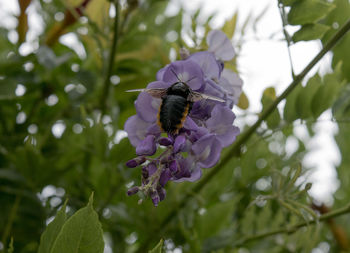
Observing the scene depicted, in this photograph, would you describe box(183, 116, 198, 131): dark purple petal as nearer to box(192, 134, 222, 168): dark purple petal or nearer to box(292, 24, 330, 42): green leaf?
box(192, 134, 222, 168): dark purple petal

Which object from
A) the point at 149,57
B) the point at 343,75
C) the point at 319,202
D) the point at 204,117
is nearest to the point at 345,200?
the point at 319,202

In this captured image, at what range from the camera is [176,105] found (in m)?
0.39

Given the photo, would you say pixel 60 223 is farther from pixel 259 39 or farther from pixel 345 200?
pixel 345 200

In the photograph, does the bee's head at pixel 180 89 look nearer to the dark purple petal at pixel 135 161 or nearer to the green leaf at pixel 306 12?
the dark purple petal at pixel 135 161

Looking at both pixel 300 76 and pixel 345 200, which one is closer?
pixel 300 76

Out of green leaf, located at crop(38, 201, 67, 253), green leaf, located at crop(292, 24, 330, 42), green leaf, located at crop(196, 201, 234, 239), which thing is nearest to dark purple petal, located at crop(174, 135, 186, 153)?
green leaf, located at crop(38, 201, 67, 253)

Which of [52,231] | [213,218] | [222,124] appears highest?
[222,124]

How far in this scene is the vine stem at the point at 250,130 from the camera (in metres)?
0.49

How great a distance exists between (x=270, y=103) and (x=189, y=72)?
0.20 m

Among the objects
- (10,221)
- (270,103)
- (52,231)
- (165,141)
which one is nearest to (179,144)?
(165,141)

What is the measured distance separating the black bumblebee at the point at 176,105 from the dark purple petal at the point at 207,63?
0.04 meters

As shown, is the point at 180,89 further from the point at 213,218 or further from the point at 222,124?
the point at 213,218

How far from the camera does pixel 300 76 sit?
50 centimetres

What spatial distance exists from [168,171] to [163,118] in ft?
0.16
